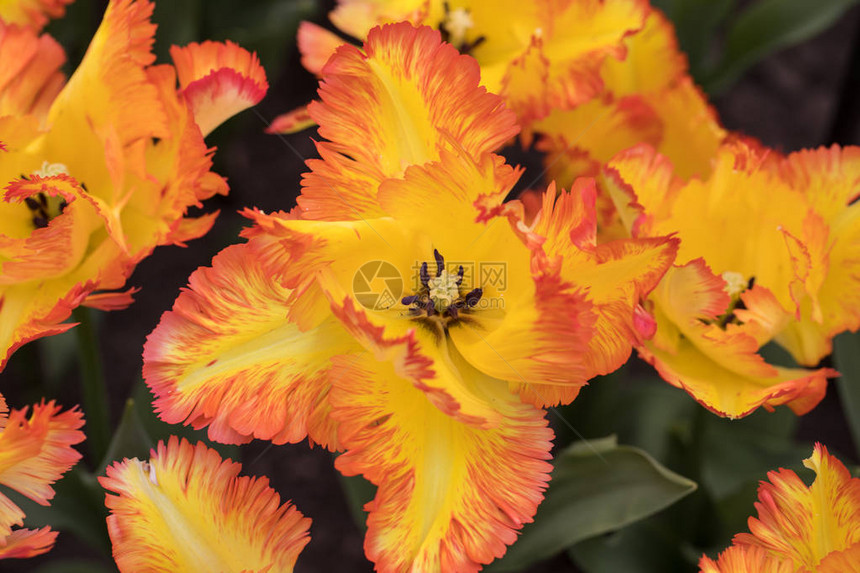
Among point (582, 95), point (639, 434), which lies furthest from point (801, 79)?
point (582, 95)

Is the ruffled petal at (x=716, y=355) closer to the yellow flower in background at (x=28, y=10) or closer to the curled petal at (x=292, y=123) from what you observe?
the curled petal at (x=292, y=123)

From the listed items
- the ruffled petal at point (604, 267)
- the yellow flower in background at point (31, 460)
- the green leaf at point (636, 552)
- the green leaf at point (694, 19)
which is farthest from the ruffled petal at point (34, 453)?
the green leaf at point (694, 19)

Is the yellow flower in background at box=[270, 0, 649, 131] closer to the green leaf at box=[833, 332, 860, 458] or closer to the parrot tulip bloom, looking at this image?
the parrot tulip bloom

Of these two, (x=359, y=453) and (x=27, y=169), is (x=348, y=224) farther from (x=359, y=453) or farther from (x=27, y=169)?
(x=27, y=169)

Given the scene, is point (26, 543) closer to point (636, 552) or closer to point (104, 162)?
point (104, 162)

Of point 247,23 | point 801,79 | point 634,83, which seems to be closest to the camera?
point 634,83

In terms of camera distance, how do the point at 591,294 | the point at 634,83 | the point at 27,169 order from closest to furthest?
the point at 591,294
the point at 27,169
the point at 634,83

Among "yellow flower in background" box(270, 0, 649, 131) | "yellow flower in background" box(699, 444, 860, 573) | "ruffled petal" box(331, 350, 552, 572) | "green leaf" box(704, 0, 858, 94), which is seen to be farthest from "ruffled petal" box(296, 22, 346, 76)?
"green leaf" box(704, 0, 858, 94)

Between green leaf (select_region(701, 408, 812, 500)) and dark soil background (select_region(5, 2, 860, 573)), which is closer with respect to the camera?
green leaf (select_region(701, 408, 812, 500))
